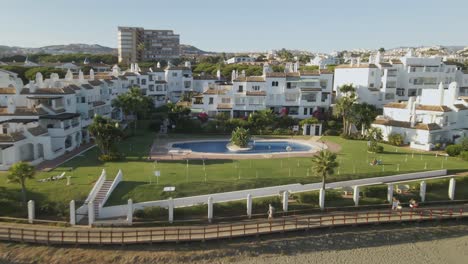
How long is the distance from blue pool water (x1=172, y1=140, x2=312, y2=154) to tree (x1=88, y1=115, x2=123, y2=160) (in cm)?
980

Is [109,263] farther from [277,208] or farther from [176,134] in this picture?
[176,134]

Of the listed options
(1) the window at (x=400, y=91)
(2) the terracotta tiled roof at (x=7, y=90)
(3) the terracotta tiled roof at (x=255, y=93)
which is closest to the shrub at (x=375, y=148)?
(3) the terracotta tiled roof at (x=255, y=93)

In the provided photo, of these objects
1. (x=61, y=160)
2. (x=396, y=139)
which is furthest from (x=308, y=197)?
(x=61, y=160)

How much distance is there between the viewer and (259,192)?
31.3 m

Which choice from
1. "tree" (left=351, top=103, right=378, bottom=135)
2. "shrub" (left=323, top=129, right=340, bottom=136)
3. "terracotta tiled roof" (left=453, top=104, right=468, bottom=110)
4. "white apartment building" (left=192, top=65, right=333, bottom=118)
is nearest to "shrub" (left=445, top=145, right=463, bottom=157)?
"terracotta tiled roof" (left=453, top=104, right=468, bottom=110)

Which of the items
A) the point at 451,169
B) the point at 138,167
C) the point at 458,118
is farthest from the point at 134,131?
the point at 458,118

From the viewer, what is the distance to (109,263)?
22906 mm

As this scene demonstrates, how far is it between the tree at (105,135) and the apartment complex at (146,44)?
428ft

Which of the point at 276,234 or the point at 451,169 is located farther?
the point at 451,169

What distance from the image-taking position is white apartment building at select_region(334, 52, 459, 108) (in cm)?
6656

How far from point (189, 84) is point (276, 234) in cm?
6141

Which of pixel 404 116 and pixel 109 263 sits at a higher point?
pixel 404 116

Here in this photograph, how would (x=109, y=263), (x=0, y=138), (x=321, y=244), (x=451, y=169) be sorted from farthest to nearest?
(x=451, y=169)
(x=0, y=138)
(x=321, y=244)
(x=109, y=263)

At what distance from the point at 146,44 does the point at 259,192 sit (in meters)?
161
